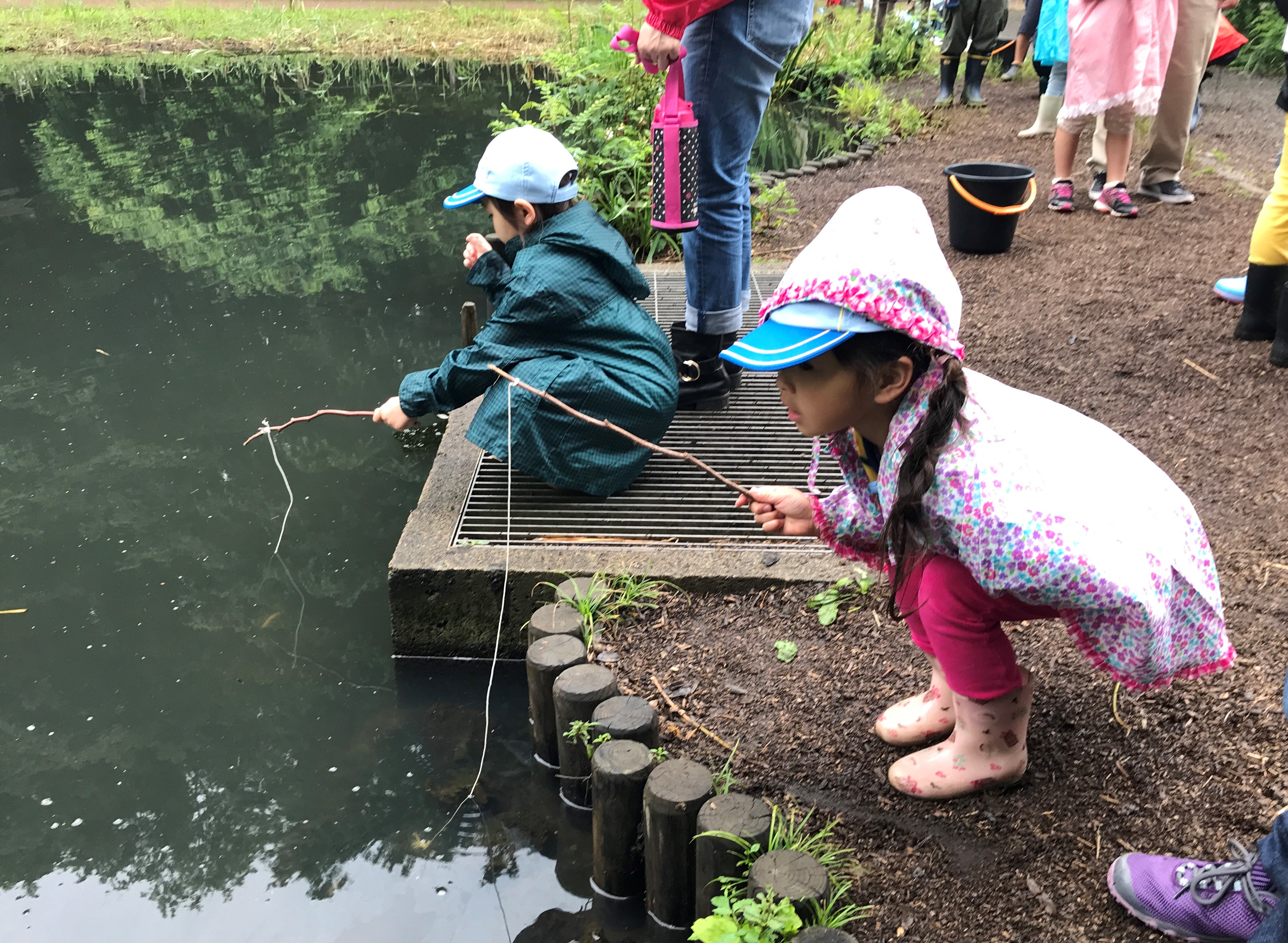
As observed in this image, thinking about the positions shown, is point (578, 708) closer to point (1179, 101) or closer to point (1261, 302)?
point (1261, 302)

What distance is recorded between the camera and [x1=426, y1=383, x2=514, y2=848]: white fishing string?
2475 millimetres

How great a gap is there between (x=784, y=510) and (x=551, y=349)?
48.7 inches

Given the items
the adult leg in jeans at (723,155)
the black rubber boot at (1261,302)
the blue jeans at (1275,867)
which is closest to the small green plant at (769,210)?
the adult leg in jeans at (723,155)

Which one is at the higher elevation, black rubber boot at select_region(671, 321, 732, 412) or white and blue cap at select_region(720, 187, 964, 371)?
white and blue cap at select_region(720, 187, 964, 371)

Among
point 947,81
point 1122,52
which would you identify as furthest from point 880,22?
point 1122,52

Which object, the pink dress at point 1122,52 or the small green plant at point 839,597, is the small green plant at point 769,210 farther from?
the small green plant at point 839,597

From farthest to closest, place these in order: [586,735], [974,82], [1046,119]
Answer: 1. [974,82]
2. [1046,119]
3. [586,735]

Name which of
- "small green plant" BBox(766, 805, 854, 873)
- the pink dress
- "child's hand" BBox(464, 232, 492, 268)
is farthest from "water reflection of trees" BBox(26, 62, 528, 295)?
"small green plant" BBox(766, 805, 854, 873)

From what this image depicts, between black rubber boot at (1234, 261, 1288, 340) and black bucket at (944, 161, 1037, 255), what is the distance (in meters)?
1.30

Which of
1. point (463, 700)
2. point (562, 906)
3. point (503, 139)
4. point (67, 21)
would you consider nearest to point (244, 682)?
point (463, 700)

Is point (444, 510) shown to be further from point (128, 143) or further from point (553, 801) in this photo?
point (128, 143)

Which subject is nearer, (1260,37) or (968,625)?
(968,625)

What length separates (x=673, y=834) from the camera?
1951 mm

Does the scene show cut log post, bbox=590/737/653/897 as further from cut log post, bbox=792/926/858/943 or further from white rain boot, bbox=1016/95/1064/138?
white rain boot, bbox=1016/95/1064/138
